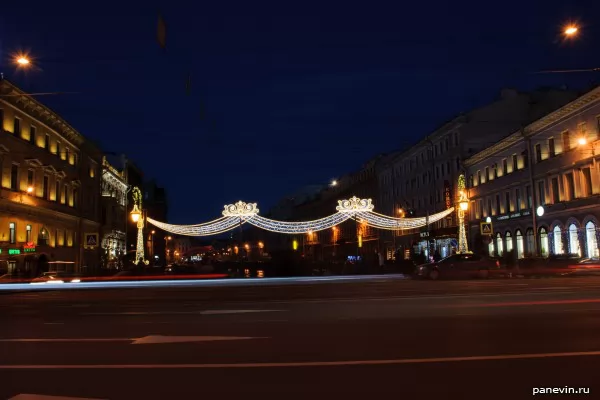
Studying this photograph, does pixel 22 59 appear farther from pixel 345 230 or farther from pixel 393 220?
pixel 345 230

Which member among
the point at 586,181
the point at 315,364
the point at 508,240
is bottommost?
the point at 315,364

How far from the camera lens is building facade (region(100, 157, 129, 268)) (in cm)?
6919

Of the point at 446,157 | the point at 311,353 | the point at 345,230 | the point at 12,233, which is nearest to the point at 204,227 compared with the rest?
the point at 12,233

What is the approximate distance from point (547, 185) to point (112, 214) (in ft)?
163

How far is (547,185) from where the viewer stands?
48.1 metres

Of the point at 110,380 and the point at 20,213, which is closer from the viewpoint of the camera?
the point at 110,380

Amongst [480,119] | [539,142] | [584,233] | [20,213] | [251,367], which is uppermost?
[480,119]

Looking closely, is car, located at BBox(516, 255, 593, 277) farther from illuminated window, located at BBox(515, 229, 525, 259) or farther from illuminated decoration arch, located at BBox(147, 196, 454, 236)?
illuminated window, located at BBox(515, 229, 525, 259)

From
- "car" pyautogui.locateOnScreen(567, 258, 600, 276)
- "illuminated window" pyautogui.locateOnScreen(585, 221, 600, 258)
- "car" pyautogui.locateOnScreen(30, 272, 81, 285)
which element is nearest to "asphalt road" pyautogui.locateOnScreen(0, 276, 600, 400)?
"car" pyautogui.locateOnScreen(567, 258, 600, 276)

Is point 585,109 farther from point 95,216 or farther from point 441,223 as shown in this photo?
point 95,216

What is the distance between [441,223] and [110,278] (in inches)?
1681

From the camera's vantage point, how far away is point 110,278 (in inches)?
1565

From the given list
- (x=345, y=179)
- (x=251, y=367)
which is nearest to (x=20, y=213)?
(x=251, y=367)

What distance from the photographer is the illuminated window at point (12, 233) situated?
42.0m
